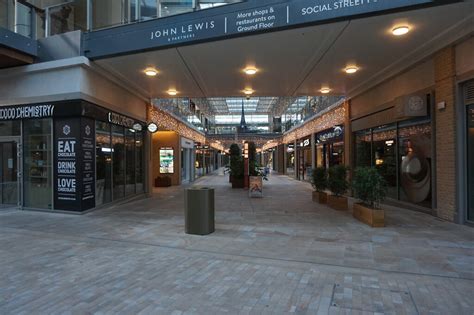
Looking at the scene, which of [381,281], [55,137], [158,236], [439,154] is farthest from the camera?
[55,137]

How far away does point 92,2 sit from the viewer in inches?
412

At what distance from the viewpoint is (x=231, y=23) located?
7773 mm

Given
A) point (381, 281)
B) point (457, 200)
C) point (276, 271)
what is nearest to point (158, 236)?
point (276, 271)

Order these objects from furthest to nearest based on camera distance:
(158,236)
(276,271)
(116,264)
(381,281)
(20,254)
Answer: (158,236) → (20,254) → (116,264) → (276,271) → (381,281)

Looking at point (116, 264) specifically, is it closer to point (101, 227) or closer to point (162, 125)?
point (101, 227)

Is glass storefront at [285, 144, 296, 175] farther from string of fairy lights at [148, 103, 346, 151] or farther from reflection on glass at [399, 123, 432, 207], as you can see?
reflection on glass at [399, 123, 432, 207]

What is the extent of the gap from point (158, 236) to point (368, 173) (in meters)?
4.86

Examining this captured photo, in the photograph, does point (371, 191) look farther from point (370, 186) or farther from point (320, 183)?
point (320, 183)

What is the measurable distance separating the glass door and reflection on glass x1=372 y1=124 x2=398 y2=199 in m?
11.8

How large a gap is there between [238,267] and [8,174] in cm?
989

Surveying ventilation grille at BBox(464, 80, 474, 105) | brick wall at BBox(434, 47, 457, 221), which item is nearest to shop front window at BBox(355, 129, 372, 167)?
brick wall at BBox(434, 47, 457, 221)

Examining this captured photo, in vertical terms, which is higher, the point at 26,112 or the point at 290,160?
the point at 26,112

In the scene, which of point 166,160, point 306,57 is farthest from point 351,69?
point 166,160

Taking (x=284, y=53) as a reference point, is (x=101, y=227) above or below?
below
